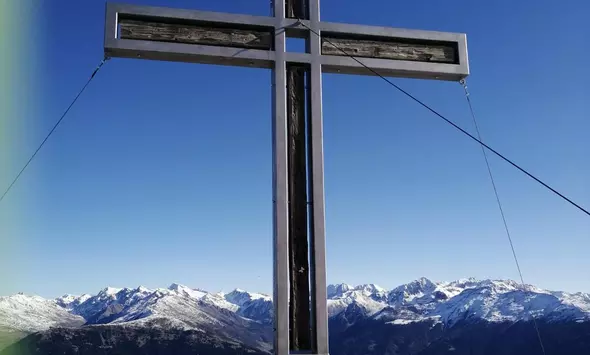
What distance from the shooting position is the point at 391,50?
219 inches

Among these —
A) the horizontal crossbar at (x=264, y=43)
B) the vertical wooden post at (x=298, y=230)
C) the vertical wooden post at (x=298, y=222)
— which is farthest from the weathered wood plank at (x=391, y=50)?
the vertical wooden post at (x=298, y=230)

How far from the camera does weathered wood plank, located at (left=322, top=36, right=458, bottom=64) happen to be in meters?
5.48

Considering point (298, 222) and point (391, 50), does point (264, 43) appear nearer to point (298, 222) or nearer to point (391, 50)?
point (391, 50)

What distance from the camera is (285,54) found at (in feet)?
17.3

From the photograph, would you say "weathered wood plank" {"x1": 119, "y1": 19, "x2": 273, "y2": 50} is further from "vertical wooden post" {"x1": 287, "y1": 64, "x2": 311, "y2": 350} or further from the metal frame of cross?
"vertical wooden post" {"x1": 287, "y1": 64, "x2": 311, "y2": 350}

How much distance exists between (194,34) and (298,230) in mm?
1800

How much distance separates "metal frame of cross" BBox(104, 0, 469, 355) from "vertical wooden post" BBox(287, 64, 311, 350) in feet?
0.23

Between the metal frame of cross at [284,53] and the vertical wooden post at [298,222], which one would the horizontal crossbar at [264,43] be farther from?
the vertical wooden post at [298,222]

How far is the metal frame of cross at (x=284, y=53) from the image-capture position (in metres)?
4.89

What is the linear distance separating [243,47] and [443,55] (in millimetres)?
1821

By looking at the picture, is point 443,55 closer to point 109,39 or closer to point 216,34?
point 216,34

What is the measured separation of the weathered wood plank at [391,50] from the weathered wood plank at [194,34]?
577mm

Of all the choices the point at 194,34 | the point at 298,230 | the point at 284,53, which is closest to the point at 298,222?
the point at 298,230

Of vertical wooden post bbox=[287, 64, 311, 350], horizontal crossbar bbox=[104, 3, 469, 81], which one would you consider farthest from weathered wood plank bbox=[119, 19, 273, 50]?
vertical wooden post bbox=[287, 64, 311, 350]
